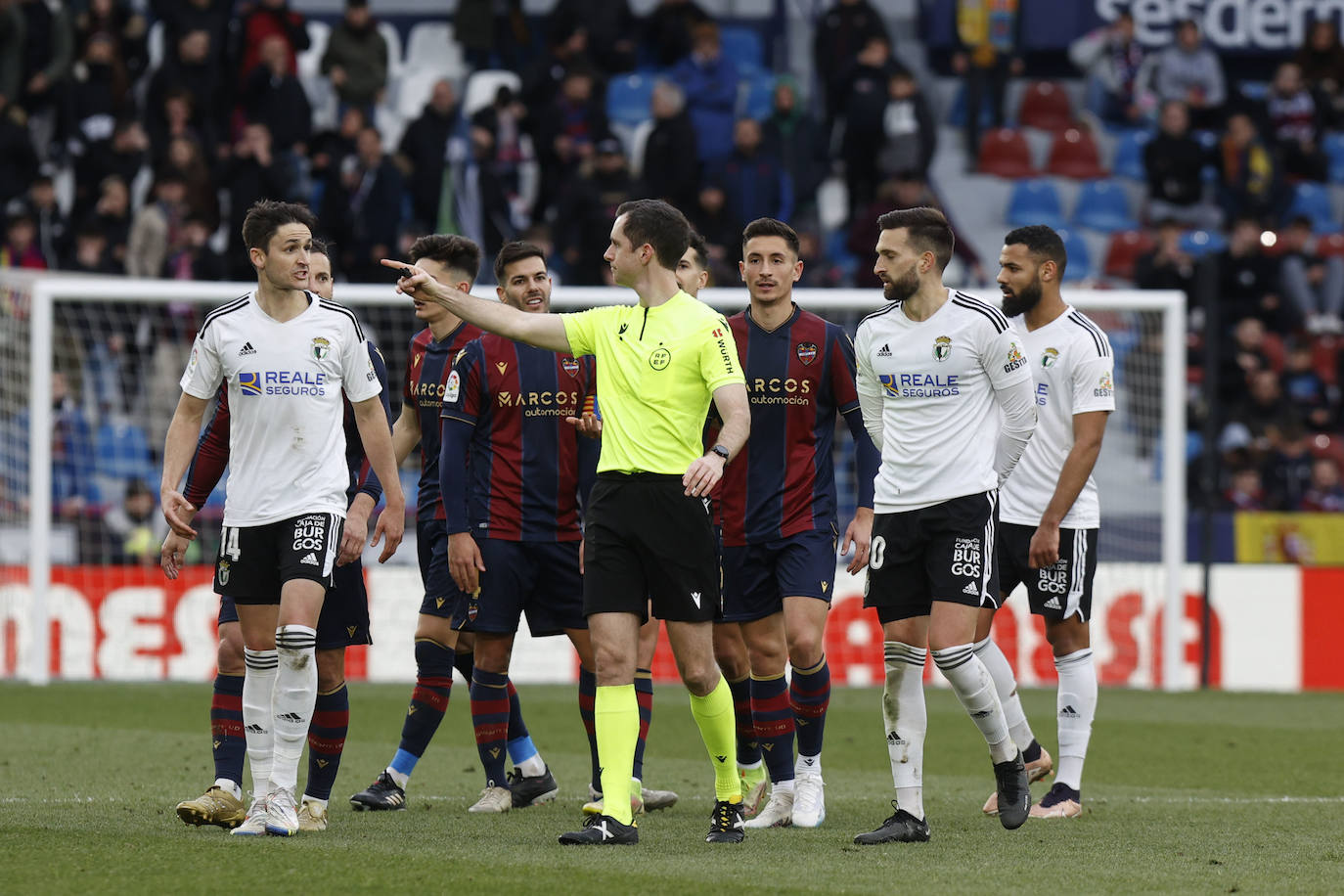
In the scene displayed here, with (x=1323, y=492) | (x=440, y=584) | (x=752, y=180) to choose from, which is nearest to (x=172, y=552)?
(x=440, y=584)

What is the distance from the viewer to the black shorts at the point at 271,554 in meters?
6.85

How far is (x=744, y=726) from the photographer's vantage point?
25.8ft

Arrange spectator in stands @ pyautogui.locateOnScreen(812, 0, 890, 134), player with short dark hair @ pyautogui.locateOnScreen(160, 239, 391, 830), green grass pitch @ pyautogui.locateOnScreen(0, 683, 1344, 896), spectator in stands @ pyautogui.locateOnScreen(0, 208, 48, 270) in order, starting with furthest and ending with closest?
spectator in stands @ pyautogui.locateOnScreen(812, 0, 890, 134), spectator in stands @ pyautogui.locateOnScreen(0, 208, 48, 270), player with short dark hair @ pyautogui.locateOnScreen(160, 239, 391, 830), green grass pitch @ pyautogui.locateOnScreen(0, 683, 1344, 896)

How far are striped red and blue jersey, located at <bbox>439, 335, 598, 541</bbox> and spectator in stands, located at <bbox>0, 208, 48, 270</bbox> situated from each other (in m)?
10.4

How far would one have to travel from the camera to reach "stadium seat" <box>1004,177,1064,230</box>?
21.6m

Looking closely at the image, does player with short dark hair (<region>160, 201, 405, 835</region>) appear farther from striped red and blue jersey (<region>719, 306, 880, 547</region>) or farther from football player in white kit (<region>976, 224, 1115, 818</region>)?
football player in white kit (<region>976, 224, 1115, 818</region>)

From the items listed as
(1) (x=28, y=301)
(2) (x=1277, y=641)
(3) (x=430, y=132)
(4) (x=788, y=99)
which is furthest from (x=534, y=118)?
(2) (x=1277, y=641)

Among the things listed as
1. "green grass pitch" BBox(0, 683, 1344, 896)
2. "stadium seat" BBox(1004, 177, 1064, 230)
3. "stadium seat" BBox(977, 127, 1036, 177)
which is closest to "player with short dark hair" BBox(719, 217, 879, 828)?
"green grass pitch" BBox(0, 683, 1344, 896)

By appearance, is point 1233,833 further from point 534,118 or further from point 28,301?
point 534,118

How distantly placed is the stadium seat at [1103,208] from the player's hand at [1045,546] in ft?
46.6

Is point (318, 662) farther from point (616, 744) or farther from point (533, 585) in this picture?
point (616, 744)

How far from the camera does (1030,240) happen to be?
8109mm

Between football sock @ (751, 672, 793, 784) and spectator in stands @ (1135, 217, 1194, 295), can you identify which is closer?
football sock @ (751, 672, 793, 784)

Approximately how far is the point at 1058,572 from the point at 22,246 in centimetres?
1205
